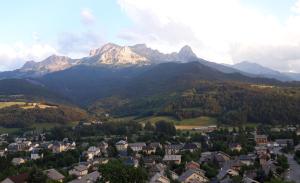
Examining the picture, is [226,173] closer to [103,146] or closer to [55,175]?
[55,175]

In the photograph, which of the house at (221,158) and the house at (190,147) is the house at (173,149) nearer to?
the house at (190,147)

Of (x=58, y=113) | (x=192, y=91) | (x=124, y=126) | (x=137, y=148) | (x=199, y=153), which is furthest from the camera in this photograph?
(x=192, y=91)

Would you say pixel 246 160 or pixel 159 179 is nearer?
pixel 159 179

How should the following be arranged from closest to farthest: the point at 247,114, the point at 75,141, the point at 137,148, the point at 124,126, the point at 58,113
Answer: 1. the point at 137,148
2. the point at 75,141
3. the point at 124,126
4. the point at 247,114
5. the point at 58,113

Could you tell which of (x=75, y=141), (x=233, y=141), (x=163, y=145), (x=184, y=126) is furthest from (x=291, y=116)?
(x=75, y=141)

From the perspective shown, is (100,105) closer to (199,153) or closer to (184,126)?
(184,126)

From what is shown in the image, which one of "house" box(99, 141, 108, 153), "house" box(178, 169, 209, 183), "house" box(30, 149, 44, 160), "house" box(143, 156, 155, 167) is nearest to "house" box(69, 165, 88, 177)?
"house" box(143, 156, 155, 167)

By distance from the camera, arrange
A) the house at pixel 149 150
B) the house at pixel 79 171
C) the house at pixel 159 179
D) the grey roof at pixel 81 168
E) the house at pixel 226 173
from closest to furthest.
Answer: the house at pixel 159 179 → the house at pixel 226 173 → the house at pixel 79 171 → the grey roof at pixel 81 168 → the house at pixel 149 150

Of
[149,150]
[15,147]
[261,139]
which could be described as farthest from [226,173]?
[15,147]

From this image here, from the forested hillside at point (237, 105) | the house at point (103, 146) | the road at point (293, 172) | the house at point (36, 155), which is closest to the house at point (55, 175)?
the house at point (36, 155)
